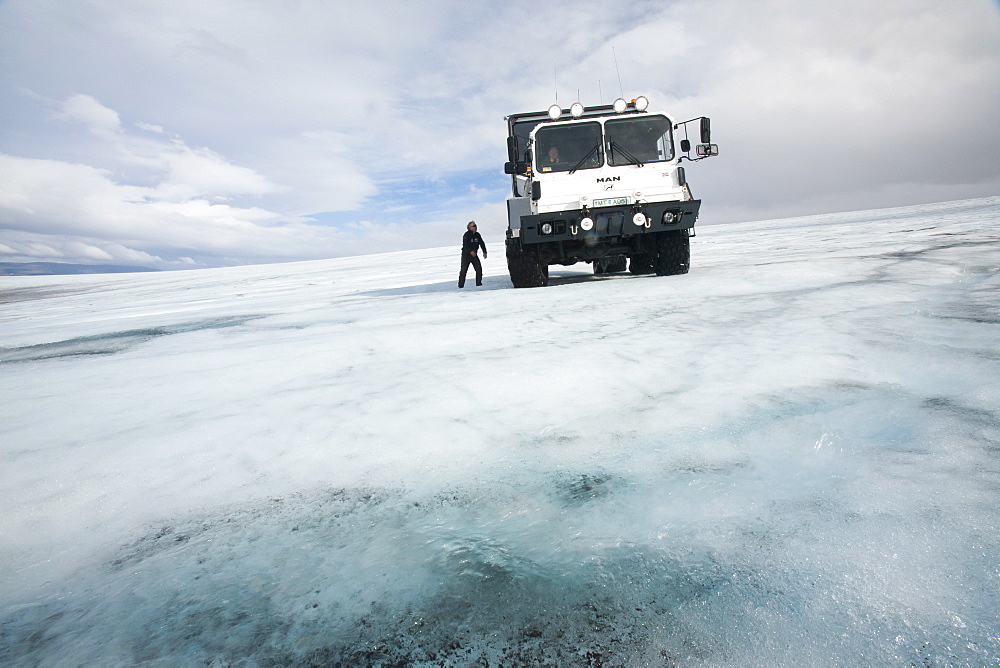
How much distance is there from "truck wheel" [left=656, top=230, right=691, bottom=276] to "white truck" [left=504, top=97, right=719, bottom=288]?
1 centimetres

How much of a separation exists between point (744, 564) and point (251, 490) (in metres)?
1.35

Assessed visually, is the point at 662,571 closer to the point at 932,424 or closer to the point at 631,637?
the point at 631,637

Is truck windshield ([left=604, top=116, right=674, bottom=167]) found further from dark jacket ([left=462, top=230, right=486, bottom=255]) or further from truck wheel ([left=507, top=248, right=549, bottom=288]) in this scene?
dark jacket ([left=462, top=230, right=486, bottom=255])

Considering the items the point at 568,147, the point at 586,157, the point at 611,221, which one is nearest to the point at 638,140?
the point at 586,157

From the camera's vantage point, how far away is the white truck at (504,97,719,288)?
21.5 ft

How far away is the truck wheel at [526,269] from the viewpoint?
698cm

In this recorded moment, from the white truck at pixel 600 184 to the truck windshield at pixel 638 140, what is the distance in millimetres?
12

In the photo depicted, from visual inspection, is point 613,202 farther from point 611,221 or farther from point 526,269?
point 526,269

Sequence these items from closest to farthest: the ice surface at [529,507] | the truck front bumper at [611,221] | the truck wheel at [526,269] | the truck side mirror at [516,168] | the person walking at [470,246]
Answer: the ice surface at [529,507]
the truck front bumper at [611,221]
the truck side mirror at [516,168]
the truck wheel at [526,269]
the person walking at [470,246]

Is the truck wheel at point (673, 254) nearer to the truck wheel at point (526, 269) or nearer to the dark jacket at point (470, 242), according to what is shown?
the truck wheel at point (526, 269)

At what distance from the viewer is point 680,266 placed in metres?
7.12

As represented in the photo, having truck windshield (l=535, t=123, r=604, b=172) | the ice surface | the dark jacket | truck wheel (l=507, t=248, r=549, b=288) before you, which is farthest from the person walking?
the ice surface

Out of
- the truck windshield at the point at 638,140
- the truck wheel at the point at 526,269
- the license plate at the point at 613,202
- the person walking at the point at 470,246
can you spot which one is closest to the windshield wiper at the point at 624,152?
the truck windshield at the point at 638,140

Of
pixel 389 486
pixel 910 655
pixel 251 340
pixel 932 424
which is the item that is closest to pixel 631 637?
pixel 910 655
